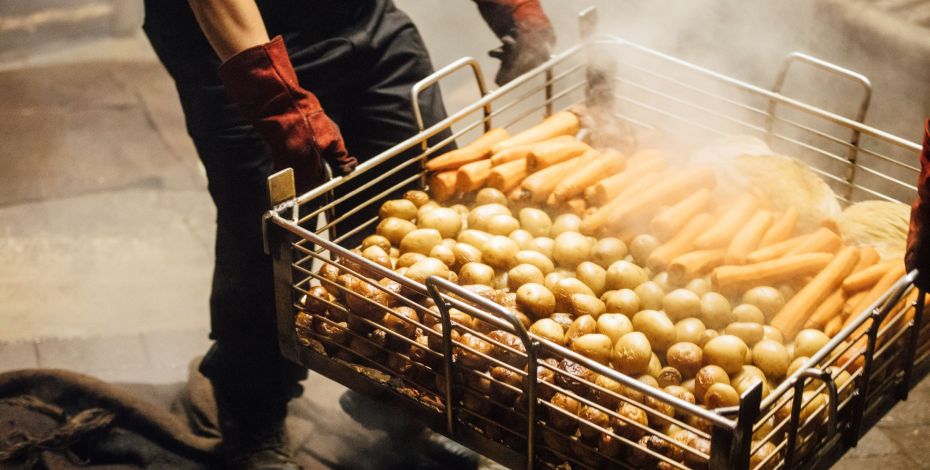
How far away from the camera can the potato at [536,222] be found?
2.53 meters

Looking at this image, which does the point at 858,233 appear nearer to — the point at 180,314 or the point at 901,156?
the point at 901,156

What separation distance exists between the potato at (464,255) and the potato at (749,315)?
2.03 feet

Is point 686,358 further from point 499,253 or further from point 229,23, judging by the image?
point 229,23

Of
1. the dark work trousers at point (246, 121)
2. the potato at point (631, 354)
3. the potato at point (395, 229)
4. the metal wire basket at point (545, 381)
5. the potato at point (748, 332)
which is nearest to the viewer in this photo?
the metal wire basket at point (545, 381)

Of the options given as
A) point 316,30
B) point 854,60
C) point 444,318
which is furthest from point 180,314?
point 854,60

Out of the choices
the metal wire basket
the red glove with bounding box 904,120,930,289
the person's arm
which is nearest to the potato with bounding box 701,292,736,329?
the metal wire basket

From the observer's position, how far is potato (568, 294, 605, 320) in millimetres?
2195

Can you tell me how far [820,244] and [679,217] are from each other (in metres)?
0.34

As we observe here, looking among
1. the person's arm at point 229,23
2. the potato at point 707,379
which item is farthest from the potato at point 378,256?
the potato at point 707,379

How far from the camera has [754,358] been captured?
2.11m

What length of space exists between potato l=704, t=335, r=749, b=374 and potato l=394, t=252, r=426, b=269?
70 centimetres

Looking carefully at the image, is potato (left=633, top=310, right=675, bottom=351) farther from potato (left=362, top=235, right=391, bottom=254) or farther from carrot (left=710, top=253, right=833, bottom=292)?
potato (left=362, top=235, right=391, bottom=254)

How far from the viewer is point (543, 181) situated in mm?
2586

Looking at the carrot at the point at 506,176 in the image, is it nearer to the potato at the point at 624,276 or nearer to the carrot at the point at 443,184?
the carrot at the point at 443,184
